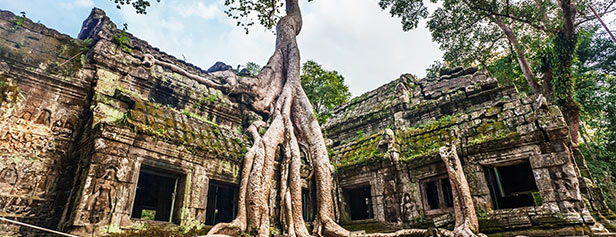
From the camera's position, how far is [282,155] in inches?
311

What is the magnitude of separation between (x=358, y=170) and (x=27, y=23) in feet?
26.4

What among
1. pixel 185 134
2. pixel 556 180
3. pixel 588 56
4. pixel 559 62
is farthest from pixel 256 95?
pixel 588 56

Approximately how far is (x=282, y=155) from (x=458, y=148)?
4.11 meters

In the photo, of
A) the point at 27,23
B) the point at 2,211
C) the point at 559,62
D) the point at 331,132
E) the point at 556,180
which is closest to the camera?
the point at 2,211

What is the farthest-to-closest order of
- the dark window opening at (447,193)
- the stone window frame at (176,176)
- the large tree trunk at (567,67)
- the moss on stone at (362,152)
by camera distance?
the large tree trunk at (567,67) → the moss on stone at (362,152) → the dark window opening at (447,193) → the stone window frame at (176,176)

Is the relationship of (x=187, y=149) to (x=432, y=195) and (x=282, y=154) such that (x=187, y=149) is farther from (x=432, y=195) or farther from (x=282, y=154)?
(x=432, y=195)

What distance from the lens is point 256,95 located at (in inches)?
365

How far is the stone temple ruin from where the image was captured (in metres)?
5.21

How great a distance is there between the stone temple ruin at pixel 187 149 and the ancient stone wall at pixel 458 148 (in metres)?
0.03

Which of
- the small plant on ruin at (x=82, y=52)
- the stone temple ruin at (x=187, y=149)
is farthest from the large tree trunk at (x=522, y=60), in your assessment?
the small plant on ruin at (x=82, y=52)

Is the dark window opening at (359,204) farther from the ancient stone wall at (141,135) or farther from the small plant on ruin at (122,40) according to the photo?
the small plant on ruin at (122,40)

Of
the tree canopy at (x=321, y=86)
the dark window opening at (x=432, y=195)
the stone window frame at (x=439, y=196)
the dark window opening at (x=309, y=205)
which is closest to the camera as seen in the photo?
the stone window frame at (x=439, y=196)

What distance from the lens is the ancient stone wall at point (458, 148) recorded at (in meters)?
5.94

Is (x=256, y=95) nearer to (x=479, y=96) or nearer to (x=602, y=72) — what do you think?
(x=479, y=96)
